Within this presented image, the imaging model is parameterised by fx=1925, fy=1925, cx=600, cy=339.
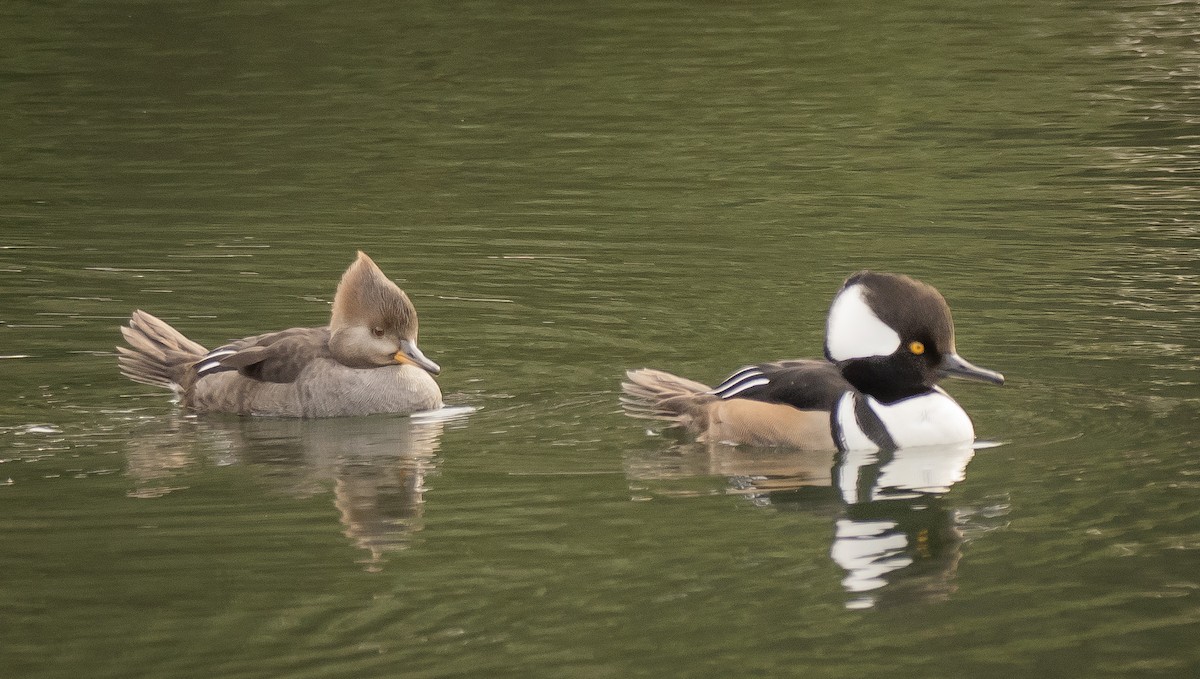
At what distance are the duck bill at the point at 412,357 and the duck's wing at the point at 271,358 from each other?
421mm

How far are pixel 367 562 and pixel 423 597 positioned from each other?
0.55 meters

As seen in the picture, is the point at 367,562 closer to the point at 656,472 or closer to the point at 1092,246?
the point at 656,472

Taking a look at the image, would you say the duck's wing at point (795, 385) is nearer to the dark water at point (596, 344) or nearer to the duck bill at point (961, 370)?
the dark water at point (596, 344)

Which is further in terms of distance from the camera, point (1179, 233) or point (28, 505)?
point (1179, 233)

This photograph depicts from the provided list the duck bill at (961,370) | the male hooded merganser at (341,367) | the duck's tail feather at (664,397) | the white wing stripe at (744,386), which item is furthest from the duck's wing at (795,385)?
the male hooded merganser at (341,367)

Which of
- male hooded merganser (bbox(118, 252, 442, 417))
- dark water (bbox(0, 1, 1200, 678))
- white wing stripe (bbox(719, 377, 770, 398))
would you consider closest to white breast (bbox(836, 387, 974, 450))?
dark water (bbox(0, 1, 1200, 678))

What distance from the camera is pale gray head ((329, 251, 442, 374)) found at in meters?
10.3

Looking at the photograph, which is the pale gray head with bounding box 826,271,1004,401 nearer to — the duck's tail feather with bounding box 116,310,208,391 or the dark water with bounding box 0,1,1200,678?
the dark water with bounding box 0,1,1200,678

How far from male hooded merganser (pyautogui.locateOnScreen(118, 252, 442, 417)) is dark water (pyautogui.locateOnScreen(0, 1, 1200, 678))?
259 millimetres

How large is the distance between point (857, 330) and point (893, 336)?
0.18 meters

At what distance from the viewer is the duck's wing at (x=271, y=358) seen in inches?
412

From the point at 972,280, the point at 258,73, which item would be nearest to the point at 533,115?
the point at 258,73

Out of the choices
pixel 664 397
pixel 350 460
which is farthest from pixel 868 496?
pixel 350 460

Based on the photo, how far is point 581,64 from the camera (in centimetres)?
2406
